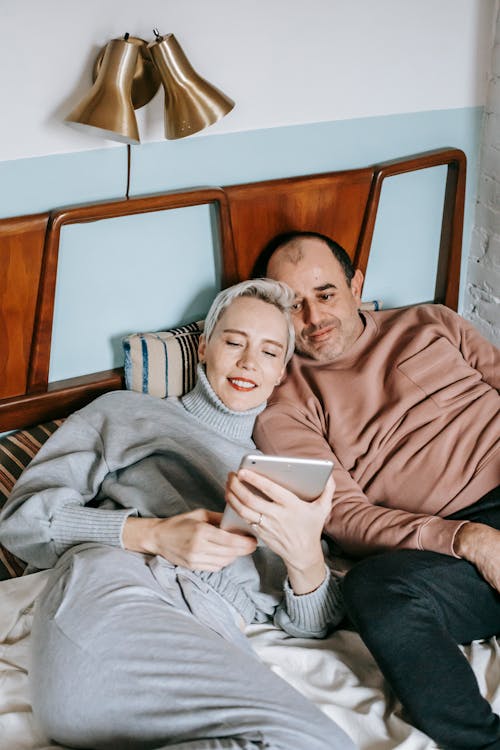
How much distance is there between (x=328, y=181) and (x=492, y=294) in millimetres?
733

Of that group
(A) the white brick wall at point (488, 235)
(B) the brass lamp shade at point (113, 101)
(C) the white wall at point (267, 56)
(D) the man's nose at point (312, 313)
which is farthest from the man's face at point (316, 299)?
(A) the white brick wall at point (488, 235)

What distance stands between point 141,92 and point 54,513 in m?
0.90

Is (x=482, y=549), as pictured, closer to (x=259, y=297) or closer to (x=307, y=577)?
(x=307, y=577)

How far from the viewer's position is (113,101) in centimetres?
161

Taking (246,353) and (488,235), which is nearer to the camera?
(246,353)

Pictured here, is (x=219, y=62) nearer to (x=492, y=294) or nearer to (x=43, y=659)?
(x=492, y=294)

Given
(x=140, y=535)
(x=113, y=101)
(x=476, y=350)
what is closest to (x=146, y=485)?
(x=140, y=535)

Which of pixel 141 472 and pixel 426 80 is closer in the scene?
pixel 141 472

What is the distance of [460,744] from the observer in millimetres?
1291

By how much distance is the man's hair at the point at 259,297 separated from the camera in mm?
1781

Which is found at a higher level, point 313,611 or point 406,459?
point 406,459

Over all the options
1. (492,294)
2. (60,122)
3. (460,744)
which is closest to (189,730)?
(460,744)

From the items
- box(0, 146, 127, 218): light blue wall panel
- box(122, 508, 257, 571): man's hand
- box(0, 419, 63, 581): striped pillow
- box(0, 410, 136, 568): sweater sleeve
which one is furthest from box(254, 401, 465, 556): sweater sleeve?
box(0, 146, 127, 218): light blue wall panel

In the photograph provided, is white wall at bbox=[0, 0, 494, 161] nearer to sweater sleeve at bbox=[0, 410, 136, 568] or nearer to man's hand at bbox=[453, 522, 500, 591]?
sweater sleeve at bbox=[0, 410, 136, 568]
